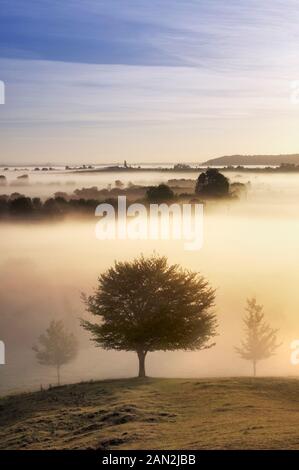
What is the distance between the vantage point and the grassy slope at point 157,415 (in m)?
29.1

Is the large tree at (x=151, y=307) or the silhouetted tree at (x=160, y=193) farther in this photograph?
the silhouetted tree at (x=160, y=193)

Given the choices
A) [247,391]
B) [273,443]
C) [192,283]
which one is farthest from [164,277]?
[273,443]

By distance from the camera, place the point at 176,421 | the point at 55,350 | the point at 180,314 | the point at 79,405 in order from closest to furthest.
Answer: the point at 176,421 < the point at 79,405 < the point at 180,314 < the point at 55,350

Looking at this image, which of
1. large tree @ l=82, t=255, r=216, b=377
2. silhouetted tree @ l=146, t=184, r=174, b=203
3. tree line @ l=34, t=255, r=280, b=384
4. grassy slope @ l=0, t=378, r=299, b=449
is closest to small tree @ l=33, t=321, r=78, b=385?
silhouetted tree @ l=146, t=184, r=174, b=203

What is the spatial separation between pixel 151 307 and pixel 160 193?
36.7m

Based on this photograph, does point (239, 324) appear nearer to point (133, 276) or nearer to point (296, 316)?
point (296, 316)

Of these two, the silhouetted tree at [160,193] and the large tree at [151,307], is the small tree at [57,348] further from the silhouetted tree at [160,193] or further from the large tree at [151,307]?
the large tree at [151,307]

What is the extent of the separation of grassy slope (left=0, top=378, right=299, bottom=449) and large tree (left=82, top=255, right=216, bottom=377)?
3946 millimetres

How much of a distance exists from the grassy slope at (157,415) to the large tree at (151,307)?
3946 millimetres

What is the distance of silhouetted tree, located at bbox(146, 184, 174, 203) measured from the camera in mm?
85250

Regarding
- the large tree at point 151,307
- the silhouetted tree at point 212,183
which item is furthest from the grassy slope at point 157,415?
the silhouetted tree at point 212,183

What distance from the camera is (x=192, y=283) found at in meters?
51.7
